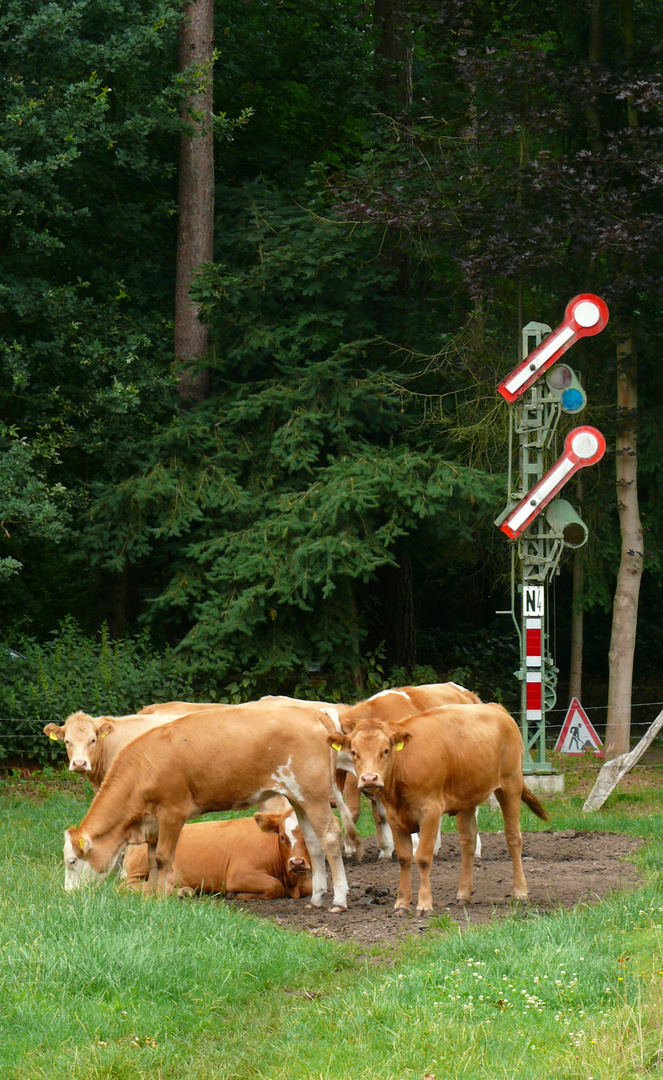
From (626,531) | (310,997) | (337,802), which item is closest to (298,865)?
(337,802)

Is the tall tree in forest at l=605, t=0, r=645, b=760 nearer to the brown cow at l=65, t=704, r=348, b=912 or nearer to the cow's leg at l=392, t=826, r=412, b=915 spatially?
the brown cow at l=65, t=704, r=348, b=912

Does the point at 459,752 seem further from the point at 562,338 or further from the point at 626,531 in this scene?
the point at 626,531

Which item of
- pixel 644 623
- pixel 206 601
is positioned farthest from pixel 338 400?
pixel 644 623

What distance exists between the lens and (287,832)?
1018 cm

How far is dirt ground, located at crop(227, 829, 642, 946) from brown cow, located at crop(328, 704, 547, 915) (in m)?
0.28

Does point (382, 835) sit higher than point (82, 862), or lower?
lower

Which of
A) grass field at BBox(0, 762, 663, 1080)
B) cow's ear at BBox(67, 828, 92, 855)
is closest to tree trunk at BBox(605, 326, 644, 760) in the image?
grass field at BBox(0, 762, 663, 1080)

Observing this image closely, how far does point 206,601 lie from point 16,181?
6.33 m

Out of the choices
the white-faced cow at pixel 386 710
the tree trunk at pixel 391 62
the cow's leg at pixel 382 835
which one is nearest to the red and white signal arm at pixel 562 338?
the white-faced cow at pixel 386 710

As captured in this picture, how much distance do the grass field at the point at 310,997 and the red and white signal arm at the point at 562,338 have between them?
24.5ft

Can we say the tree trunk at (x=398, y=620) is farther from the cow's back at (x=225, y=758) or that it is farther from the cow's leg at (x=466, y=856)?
the cow's leg at (x=466, y=856)

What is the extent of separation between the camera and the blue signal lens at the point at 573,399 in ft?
47.7

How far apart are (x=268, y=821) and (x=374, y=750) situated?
6.72 feet

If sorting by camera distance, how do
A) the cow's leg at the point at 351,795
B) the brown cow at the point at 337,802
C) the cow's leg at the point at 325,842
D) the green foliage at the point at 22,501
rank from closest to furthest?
the cow's leg at the point at 325,842
the brown cow at the point at 337,802
the cow's leg at the point at 351,795
the green foliage at the point at 22,501
